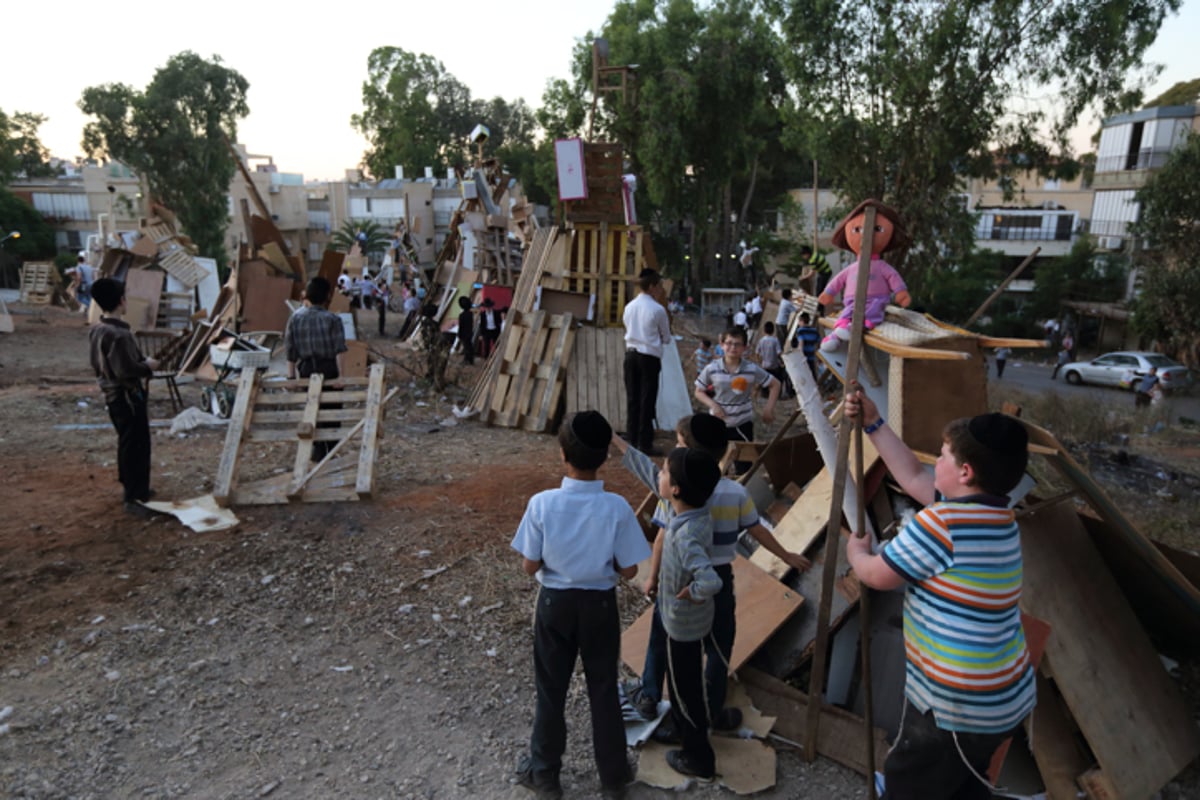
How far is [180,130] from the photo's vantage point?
30422 mm

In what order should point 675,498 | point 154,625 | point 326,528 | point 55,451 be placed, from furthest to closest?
point 55,451 < point 326,528 < point 154,625 < point 675,498

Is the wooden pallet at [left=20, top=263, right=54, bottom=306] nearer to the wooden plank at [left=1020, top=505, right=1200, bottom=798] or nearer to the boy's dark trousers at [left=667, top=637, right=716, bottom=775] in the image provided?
the boy's dark trousers at [left=667, top=637, right=716, bottom=775]

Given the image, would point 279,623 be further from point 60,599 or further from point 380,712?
point 60,599

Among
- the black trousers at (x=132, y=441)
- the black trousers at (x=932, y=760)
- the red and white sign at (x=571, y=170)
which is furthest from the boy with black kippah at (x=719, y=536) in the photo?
the red and white sign at (x=571, y=170)

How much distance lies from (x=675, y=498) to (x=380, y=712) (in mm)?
1950

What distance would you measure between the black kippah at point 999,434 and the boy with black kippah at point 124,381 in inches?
217

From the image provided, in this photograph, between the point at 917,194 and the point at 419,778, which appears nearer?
the point at 419,778

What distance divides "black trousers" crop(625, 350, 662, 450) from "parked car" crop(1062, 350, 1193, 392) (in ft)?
58.9

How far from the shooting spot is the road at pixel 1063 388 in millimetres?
16688

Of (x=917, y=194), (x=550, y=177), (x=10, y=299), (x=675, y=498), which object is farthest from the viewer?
(x=550, y=177)

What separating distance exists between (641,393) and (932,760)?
547 cm

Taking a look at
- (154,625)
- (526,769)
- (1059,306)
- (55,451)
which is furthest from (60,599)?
(1059,306)

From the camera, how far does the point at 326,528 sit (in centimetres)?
562

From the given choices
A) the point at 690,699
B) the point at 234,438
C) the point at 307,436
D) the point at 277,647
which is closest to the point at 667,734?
the point at 690,699
